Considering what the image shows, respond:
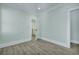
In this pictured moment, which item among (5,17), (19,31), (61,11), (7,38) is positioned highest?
(61,11)

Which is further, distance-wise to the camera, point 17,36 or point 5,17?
point 17,36

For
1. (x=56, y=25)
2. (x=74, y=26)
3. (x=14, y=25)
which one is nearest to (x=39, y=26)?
(x=56, y=25)

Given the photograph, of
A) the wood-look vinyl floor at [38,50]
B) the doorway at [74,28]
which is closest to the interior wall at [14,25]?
the wood-look vinyl floor at [38,50]

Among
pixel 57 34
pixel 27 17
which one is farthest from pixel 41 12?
pixel 57 34

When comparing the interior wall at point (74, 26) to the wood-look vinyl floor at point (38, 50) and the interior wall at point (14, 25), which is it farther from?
the interior wall at point (14, 25)

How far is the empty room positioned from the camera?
2.92 meters

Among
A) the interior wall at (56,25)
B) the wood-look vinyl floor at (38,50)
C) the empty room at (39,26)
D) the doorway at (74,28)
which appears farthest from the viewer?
the doorway at (74,28)

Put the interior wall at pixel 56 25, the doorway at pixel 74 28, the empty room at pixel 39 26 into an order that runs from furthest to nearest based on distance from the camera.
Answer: the doorway at pixel 74 28, the interior wall at pixel 56 25, the empty room at pixel 39 26

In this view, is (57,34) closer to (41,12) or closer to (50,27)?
(50,27)

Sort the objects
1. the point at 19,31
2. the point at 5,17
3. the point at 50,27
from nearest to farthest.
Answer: the point at 5,17 → the point at 19,31 → the point at 50,27

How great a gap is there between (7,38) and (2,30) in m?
0.47

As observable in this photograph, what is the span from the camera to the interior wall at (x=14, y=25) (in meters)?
3.00

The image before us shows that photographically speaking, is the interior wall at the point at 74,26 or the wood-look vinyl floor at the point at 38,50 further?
the interior wall at the point at 74,26

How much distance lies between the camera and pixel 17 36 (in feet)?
11.9
